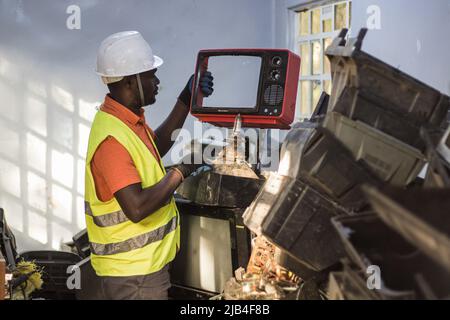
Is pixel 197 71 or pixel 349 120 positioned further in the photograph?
pixel 197 71

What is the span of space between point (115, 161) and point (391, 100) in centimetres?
120

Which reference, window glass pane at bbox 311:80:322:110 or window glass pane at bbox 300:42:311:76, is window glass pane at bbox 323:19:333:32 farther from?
window glass pane at bbox 311:80:322:110

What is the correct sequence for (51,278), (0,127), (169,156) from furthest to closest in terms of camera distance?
(169,156), (0,127), (51,278)

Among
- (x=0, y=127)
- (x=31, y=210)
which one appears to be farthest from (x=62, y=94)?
(x=31, y=210)

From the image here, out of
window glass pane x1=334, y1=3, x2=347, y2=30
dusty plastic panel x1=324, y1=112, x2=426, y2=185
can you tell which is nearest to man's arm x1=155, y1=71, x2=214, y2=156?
dusty plastic panel x1=324, y1=112, x2=426, y2=185

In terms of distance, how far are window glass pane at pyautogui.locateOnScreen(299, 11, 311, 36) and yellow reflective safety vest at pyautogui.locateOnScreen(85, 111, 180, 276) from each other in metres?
4.23

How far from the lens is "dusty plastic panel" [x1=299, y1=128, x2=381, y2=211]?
9.29ft

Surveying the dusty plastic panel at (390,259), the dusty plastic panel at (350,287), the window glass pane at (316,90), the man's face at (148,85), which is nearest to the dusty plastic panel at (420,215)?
the dusty plastic panel at (390,259)

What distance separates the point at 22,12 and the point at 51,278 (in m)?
2.72

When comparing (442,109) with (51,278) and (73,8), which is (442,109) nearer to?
(51,278)

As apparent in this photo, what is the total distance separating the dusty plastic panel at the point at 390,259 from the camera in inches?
80.7

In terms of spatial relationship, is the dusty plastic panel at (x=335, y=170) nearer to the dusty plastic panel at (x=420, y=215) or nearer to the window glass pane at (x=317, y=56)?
the dusty plastic panel at (x=420, y=215)

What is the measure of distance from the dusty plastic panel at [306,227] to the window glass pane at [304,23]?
4485 millimetres

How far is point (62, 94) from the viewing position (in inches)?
264
